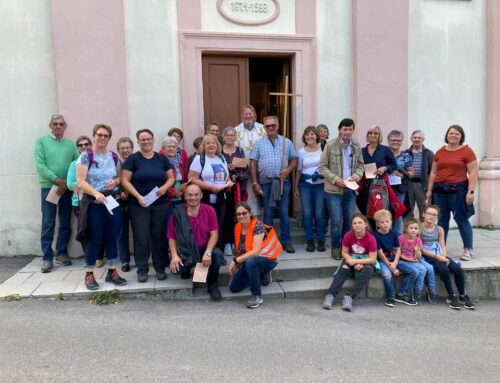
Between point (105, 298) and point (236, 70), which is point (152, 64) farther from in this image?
point (105, 298)

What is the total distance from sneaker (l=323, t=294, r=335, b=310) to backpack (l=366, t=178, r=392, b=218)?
1277 mm

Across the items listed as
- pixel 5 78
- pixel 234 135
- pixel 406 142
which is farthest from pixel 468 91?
pixel 5 78

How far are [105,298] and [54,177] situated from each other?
5.93 feet

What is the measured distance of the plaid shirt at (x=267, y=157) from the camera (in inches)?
211

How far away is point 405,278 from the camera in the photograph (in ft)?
15.1

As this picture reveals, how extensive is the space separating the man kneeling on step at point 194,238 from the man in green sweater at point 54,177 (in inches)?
70.8

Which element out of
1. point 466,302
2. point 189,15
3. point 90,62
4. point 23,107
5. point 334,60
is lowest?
point 466,302

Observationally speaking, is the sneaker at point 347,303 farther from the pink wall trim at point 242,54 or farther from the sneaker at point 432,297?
the pink wall trim at point 242,54

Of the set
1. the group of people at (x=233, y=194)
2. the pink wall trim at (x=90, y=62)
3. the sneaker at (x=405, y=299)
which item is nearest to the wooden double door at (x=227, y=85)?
the group of people at (x=233, y=194)

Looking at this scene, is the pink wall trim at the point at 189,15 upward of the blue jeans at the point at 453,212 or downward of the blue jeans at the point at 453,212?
upward

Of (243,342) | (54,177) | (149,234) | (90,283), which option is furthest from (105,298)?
(54,177)

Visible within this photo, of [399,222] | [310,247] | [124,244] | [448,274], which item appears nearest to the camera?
[448,274]

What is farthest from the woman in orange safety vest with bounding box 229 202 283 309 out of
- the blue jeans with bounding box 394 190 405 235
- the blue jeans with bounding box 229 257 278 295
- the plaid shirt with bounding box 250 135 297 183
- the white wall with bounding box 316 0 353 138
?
the white wall with bounding box 316 0 353 138

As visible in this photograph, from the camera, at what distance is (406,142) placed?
22.4 ft
